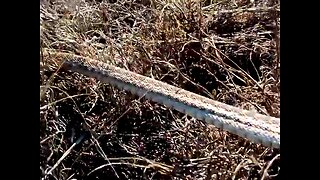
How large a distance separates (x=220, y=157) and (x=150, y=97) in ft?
0.65

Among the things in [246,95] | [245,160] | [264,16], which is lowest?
[245,160]

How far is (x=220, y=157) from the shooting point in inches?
48.2

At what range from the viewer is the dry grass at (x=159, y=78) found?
1.24m

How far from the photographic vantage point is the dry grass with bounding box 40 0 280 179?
49.0 inches

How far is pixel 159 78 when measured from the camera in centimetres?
134
